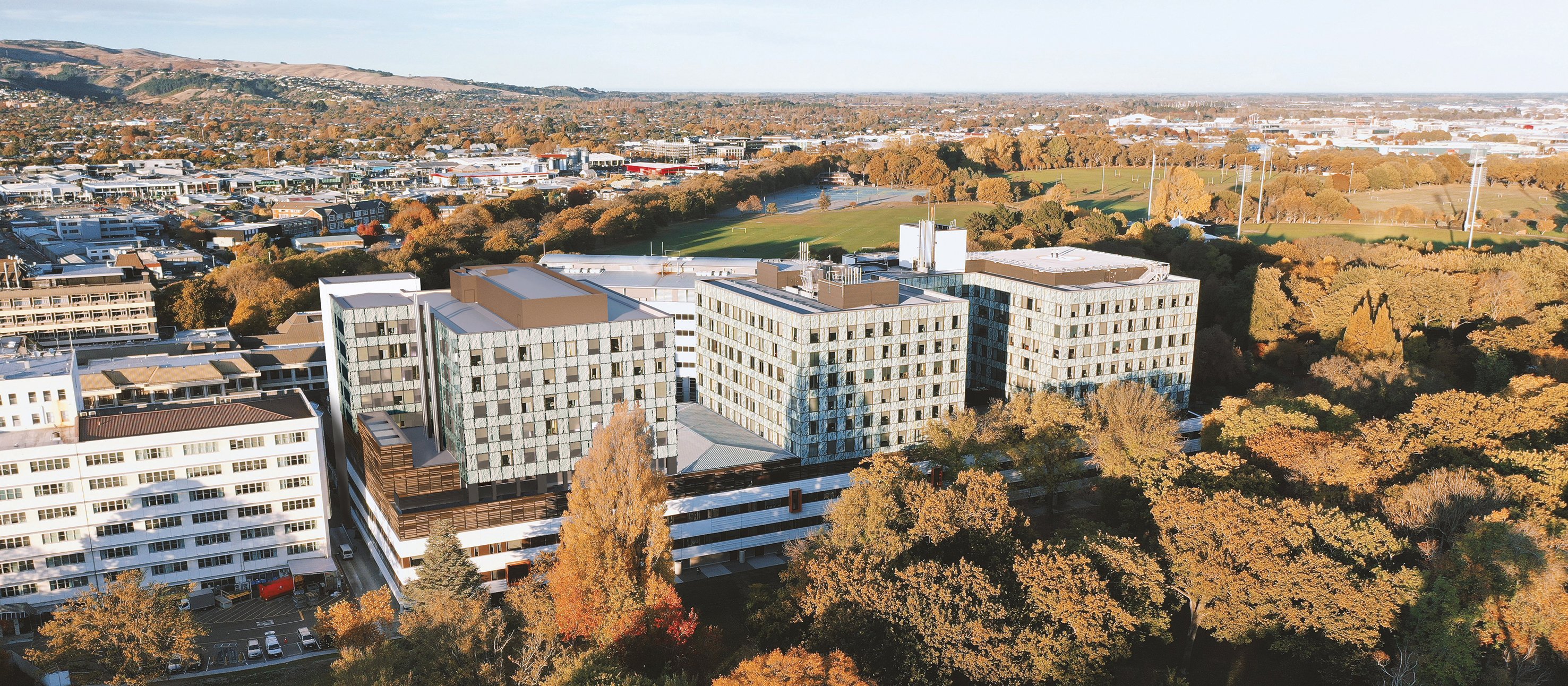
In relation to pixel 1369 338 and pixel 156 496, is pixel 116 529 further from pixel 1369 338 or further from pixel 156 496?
pixel 1369 338

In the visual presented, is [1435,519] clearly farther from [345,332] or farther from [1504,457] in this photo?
[345,332]

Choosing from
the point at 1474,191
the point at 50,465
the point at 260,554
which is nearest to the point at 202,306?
the point at 50,465

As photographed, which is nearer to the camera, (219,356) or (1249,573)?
(1249,573)

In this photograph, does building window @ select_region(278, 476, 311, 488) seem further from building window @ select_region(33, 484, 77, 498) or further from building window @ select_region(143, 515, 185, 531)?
building window @ select_region(33, 484, 77, 498)

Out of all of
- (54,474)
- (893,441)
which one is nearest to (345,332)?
(54,474)

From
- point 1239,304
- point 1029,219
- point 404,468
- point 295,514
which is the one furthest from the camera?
point 1029,219

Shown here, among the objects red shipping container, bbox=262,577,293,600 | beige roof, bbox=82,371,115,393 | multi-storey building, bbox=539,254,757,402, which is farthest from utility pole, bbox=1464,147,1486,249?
beige roof, bbox=82,371,115,393

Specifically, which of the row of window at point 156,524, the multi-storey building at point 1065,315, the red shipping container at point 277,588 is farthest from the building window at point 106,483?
the multi-storey building at point 1065,315
